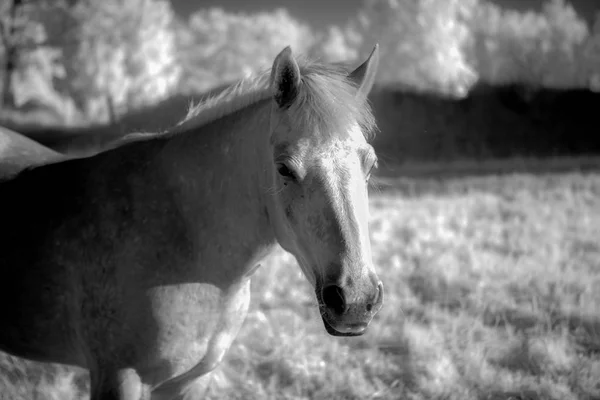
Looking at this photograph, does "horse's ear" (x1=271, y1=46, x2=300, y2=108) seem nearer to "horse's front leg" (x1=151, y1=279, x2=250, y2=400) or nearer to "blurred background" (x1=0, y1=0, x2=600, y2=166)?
"horse's front leg" (x1=151, y1=279, x2=250, y2=400)

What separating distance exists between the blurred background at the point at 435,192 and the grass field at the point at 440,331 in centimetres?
2

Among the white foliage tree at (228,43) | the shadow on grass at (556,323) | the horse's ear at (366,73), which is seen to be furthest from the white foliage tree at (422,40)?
the horse's ear at (366,73)

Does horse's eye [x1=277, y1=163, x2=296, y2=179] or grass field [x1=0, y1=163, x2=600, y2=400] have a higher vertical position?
horse's eye [x1=277, y1=163, x2=296, y2=179]

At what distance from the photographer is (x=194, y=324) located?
180cm

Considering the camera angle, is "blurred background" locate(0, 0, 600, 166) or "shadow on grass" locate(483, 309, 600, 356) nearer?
"shadow on grass" locate(483, 309, 600, 356)

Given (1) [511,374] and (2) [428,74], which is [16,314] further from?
(2) [428,74]

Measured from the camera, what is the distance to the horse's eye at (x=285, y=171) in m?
1.63

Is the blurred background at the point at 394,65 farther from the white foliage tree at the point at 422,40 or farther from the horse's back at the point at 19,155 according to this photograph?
the horse's back at the point at 19,155

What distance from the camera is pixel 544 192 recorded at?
841 cm

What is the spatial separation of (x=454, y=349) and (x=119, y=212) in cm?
282

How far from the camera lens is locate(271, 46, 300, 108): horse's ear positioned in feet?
5.46

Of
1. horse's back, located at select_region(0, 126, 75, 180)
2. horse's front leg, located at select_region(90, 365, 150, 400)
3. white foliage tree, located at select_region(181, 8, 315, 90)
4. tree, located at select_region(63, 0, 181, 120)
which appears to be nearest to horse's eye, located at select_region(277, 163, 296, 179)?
horse's front leg, located at select_region(90, 365, 150, 400)

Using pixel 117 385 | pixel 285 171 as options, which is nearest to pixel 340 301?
pixel 285 171

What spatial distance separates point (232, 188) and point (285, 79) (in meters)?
0.52
